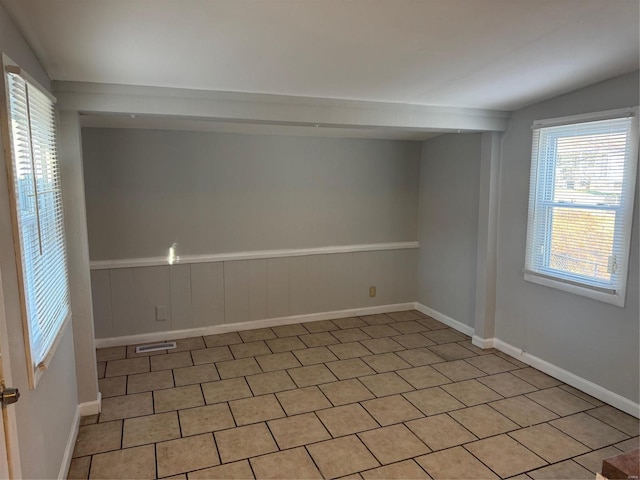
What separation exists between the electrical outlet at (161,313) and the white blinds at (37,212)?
1717mm

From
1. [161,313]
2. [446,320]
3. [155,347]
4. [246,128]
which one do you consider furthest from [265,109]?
[446,320]

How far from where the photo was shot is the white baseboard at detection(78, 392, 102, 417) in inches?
112

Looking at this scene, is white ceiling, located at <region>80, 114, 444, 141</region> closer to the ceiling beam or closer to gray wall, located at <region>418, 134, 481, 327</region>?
the ceiling beam

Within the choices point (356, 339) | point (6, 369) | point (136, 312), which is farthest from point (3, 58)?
point (356, 339)

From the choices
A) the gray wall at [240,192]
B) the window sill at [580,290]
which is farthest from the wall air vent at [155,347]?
the window sill at [580,290]

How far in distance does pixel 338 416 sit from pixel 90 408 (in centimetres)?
163

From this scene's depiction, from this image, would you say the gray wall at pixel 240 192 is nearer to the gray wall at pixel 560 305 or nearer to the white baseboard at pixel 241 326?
the white baseboard at pixel 241 326

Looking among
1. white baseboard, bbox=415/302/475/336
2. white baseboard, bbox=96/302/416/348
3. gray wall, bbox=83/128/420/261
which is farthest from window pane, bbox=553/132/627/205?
white baseboard, bbox=96/302/416/348

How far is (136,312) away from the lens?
4.09 m

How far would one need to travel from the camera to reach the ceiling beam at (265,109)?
2.66 meters

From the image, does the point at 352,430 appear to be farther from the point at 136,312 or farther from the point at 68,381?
the point at 136,312

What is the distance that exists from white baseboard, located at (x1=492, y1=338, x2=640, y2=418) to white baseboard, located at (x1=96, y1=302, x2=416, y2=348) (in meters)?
1.38

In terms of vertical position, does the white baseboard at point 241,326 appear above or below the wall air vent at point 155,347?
above

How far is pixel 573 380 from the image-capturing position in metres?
3.31
